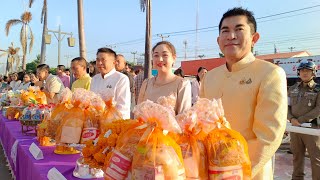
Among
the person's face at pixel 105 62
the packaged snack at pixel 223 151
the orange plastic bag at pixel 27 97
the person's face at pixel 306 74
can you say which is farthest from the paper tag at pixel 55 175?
the person's face at pixel 306 74

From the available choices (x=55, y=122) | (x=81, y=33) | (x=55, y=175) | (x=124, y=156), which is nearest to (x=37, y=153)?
(x=55, y=122)

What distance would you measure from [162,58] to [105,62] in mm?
839

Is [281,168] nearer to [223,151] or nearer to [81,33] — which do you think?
[223,151]

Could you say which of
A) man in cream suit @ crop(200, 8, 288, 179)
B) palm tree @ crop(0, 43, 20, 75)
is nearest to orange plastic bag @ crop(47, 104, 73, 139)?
man in cream suit @ crop(200, 8, 288, 179)

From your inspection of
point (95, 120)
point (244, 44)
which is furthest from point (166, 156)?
point (95, 120)

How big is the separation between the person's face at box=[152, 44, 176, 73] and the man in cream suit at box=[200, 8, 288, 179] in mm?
983

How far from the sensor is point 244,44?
1406 mm

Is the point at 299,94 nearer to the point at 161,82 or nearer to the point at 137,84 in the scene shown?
the point at 161,82

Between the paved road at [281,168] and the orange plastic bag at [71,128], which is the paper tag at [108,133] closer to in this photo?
the orange plastic bag at [71,128]

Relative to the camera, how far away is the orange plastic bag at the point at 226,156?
1.03 meters

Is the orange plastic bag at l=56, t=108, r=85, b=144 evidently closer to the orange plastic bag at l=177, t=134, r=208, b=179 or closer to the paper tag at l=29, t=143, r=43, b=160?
the paper tag at l=29, t=143, r=43, b=160

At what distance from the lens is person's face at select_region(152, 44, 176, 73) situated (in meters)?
2.48

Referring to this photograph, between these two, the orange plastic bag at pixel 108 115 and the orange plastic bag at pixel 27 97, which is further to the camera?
the orange plastic bag at pixel 27 97

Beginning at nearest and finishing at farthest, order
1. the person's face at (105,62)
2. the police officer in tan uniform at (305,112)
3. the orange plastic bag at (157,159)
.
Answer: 1. the orange plastic bag at (157,159)
2. the person's face at (105,62)
3. the police officer in tan uniform at (305,112)
